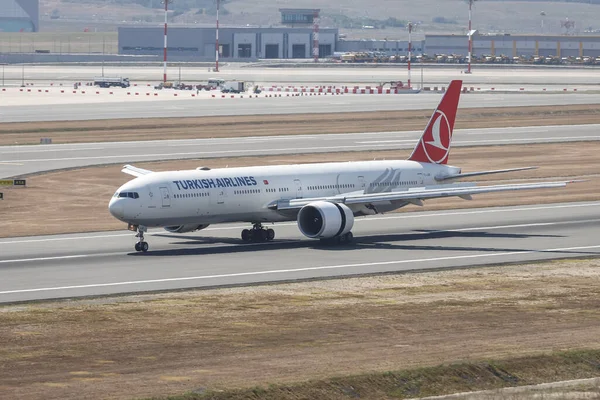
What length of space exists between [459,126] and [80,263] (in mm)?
88098

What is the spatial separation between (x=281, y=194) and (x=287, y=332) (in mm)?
23419

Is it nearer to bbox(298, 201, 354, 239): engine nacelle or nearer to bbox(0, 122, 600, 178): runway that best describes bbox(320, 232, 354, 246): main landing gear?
bbox(298, 201, 354, 239): engine nacelle

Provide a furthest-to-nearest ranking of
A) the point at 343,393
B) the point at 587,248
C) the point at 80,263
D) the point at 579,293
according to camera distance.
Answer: the point at 587,248 → the point at 80,263 → the point at 579,293 → the point at 343,393

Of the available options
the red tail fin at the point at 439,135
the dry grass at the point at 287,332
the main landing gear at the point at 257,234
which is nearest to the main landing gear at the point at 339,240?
the main landing gear at the point at 257,234

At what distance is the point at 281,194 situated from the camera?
64.9 m

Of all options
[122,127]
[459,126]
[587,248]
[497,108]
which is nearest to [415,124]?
[459,126]

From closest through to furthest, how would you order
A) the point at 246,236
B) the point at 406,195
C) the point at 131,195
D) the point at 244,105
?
the point at 131,195
the point at 406,195
the point at 246,236
the point at 244,105

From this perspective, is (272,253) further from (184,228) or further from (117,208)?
(117,208)

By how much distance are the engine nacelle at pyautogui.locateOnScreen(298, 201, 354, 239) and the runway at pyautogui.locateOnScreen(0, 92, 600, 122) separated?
84.9m

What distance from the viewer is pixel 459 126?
14012cm

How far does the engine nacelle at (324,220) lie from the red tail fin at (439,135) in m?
9.76

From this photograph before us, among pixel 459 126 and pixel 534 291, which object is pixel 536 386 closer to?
pixel 534 291

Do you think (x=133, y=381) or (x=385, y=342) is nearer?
(x=133, y=381)

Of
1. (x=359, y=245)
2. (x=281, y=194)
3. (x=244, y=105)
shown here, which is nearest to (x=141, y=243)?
(x=281, y=194)
